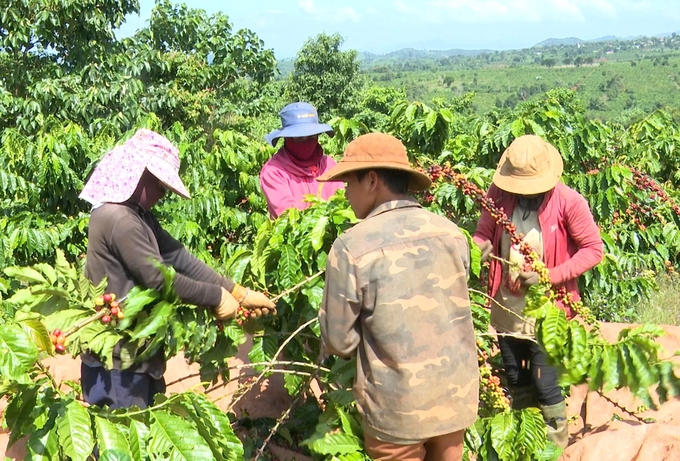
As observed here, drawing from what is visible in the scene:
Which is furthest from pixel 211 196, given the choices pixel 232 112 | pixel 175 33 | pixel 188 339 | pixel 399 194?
pixel 175 33

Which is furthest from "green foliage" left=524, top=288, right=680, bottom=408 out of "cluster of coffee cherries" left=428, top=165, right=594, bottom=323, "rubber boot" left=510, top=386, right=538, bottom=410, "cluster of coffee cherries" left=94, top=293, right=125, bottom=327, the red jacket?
"cluster of coffee cherries" left=94, top=293, right=125, bottom=327

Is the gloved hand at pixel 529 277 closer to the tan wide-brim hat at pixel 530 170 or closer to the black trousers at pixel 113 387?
the tan wide-brim hat at pixel 530 170

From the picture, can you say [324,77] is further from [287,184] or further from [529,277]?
[529,277]

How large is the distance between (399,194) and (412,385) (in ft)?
2.18

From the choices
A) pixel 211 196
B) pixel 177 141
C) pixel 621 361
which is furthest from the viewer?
pixel 177 141

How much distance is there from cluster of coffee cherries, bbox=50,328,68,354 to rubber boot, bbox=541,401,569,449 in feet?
8.20

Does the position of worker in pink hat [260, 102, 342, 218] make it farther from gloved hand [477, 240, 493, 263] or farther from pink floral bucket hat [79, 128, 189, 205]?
pink floral bucket hat [79, 128, 189, 205]

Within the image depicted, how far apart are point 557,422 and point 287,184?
2.06 metres

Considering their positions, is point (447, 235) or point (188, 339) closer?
point (447, 235)

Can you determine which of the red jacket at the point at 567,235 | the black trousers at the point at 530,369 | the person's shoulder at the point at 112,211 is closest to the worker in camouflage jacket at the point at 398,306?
the person's shoulder at the point at 112,211

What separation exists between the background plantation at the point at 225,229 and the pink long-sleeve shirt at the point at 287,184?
2.11 feet

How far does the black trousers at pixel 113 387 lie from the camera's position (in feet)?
8.10

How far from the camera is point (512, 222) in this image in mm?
3088

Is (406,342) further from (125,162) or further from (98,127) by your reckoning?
(98,127)
